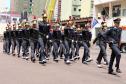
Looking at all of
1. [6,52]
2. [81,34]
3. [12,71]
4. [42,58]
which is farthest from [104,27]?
[6,52]

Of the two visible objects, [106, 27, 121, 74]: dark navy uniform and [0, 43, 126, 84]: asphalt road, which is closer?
[0, 43, 126, 84]: asphalt road

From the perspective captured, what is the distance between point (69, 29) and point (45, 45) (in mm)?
1368

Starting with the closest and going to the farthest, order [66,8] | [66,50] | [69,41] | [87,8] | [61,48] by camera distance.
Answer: [66,50], [69,41], [61,48], [87,8], [66,8]

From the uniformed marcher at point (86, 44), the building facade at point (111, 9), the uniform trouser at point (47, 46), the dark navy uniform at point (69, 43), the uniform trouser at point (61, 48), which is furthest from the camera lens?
the building facade at point (111, 9)

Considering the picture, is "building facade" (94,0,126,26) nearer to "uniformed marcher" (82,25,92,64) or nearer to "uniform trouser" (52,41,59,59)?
"uniformed marcher" (82,25,92,64)

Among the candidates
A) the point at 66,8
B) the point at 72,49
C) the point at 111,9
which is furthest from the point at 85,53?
the point at 66,8

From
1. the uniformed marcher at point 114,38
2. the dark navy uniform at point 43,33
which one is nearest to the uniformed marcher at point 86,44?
the dark navy uniform at point 43,33

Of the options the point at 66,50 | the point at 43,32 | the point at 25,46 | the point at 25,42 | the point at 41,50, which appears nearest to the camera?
the point at 41,50

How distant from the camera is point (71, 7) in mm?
82750

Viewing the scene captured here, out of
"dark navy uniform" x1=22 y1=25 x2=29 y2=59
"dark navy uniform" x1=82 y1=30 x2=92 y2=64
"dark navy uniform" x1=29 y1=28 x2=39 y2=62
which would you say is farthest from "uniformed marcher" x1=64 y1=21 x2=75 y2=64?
"dark navy uniform" x1=22 y1=25 x2=29 y2=59

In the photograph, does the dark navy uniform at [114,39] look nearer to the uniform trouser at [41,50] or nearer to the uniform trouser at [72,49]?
the uniform trouser at [41,50]

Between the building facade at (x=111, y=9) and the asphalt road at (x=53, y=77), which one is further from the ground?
the building facade at (x=111, y=9)

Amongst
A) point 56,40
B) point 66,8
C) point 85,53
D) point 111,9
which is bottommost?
point 85,53

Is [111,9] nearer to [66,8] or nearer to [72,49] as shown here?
[66,8]
